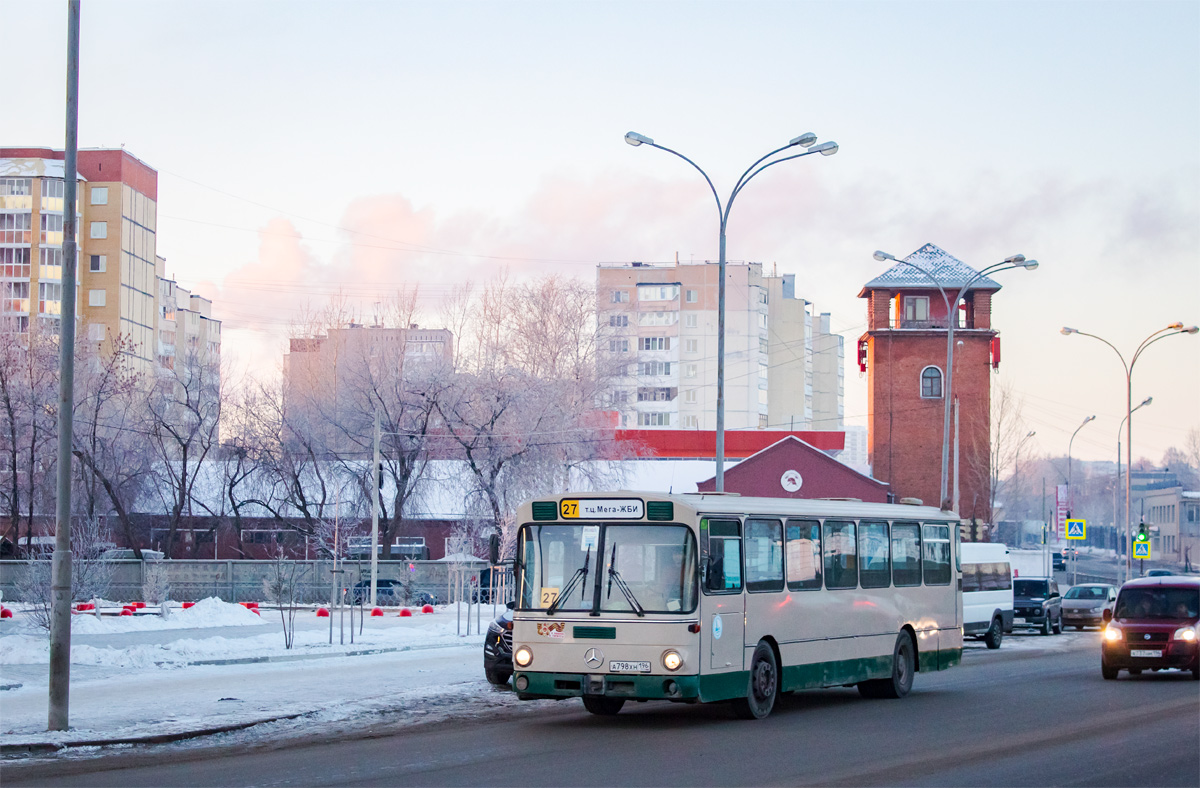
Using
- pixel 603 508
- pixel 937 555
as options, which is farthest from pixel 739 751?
pixel 937 555

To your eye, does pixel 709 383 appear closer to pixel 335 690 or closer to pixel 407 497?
pixel 407 497

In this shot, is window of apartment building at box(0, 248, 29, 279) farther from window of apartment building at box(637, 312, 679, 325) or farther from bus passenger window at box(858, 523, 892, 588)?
bus passenger window at box(858, 523, 892, 588)

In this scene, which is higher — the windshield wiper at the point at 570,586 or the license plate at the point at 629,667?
the windshield wiper at the point at 570,586

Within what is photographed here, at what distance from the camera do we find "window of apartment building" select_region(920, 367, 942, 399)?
68750 millimetres

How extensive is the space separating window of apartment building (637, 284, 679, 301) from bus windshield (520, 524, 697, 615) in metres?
116

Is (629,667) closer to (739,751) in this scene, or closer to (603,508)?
(603,508)

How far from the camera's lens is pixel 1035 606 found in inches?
1608

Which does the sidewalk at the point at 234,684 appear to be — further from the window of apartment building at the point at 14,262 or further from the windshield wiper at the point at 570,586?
the window of apartment building at the point at 14,262

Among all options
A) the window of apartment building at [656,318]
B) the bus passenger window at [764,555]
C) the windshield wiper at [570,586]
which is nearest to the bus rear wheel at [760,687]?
the bus passenger window at [764,555]

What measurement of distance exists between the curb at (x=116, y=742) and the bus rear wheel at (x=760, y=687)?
566cm

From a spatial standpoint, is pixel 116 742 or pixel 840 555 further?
pixel 840 555

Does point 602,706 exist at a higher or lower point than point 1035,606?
higher

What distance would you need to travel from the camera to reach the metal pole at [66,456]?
536 inches

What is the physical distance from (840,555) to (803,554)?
1.08 meters
